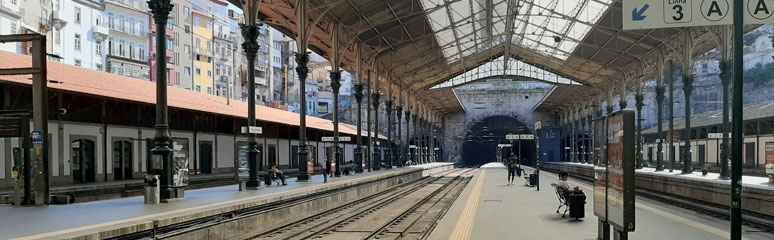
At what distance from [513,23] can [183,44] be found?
1780 inches

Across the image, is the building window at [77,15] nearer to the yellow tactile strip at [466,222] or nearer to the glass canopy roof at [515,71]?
the glass canopy roof at [515,71]

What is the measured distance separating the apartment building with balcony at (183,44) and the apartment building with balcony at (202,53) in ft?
2.82

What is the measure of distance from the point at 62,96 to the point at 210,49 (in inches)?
2314

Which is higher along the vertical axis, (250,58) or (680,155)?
(250,58)

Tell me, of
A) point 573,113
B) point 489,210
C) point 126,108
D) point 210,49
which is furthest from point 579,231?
point 210,49

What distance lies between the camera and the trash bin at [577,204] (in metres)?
15.5

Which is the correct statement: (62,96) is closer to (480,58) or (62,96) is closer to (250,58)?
(250,58)

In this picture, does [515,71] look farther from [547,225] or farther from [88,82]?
[547,225]

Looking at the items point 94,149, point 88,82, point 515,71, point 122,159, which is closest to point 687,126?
point 122,159

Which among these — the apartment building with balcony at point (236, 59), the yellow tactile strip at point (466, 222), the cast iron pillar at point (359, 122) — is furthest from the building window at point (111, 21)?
the yellow tactile strip at point (466, 222)

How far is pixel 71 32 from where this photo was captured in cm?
5922

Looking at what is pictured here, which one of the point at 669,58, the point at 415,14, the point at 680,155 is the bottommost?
the point at 680,155

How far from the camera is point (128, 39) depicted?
6775 centimetres

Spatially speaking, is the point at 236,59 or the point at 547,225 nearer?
the point at 547,225
